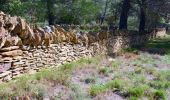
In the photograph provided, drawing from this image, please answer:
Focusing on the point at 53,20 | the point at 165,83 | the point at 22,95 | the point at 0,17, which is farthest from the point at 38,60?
the point at 53,20

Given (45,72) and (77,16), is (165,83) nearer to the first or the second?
(45,72)

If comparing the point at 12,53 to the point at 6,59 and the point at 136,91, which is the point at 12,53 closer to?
the point at 6,59

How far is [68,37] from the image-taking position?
13031mm

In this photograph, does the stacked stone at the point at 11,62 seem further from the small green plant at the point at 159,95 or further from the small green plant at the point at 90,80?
the small green plant at the point at 159,95

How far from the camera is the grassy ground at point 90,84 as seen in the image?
27.7 feet

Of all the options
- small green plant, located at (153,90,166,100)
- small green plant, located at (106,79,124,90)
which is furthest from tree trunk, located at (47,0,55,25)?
small green plant, located at (153,90,166,100)

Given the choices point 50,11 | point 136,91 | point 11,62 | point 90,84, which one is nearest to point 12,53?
point 11,62

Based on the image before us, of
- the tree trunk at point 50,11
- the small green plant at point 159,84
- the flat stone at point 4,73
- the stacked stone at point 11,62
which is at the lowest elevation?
the small green plant at point 159,84

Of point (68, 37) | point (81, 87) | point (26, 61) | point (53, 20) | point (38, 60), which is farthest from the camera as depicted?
point (53, 20)

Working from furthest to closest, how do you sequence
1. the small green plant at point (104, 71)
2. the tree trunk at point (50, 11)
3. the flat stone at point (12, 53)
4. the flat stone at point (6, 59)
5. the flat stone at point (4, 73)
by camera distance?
the tree trunk at point (50, 11) < the small green plant at point (104, 71) < the flat stone at point (12, 53) < the flat stone at point (6, 59) < the flat stone at point (4, 73)

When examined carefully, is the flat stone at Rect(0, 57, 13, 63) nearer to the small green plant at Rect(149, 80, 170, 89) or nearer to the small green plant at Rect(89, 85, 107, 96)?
the small green plant at Rect(89, 85, 107, 96)

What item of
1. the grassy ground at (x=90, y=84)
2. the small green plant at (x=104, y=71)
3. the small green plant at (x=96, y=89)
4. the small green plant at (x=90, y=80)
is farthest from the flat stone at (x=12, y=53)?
the small green plant at (x=104, y=71)

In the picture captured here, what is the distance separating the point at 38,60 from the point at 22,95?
3.01 metres

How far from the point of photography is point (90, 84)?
1021cm
